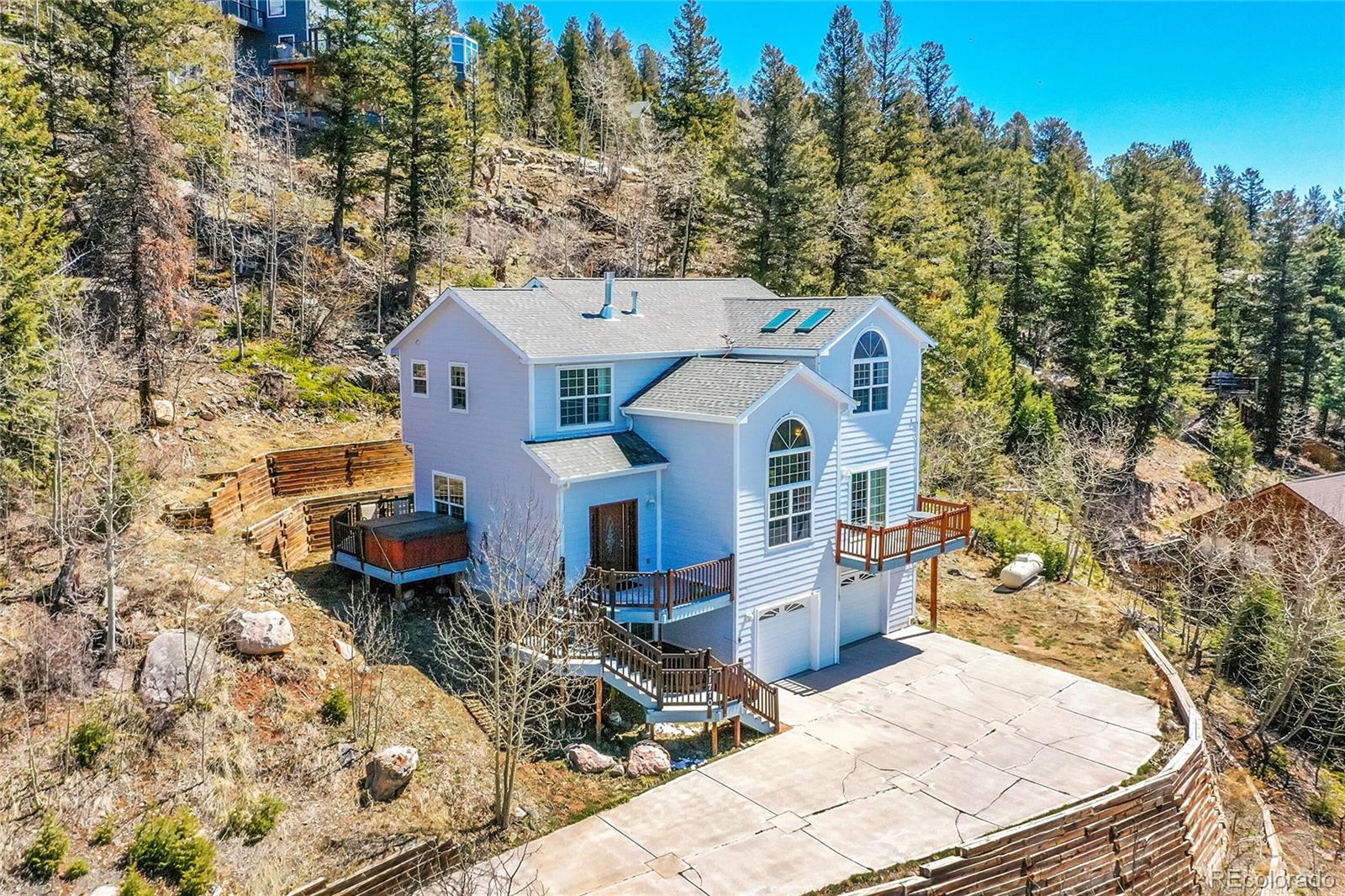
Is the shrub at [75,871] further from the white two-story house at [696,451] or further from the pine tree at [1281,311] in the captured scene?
the pine tree at [1281,311]

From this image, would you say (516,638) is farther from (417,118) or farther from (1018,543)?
(417,118)

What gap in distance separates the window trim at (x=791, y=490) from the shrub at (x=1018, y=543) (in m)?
11.1

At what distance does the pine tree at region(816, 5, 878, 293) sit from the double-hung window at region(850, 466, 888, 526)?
18464 mm

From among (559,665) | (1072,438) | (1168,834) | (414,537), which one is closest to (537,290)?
(414,537)

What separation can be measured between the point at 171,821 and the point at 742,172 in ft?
109

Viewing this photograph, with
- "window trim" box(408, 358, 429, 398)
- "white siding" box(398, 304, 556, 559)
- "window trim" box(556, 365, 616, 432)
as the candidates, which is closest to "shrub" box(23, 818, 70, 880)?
"white siding" box(398, 304, 556, 559)

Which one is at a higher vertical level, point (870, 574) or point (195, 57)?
point (195, 57)

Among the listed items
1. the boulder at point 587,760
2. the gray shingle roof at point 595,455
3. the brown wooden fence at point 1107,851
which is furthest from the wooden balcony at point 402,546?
the brown wooden fence at point 1107,851

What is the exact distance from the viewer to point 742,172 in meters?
38.0

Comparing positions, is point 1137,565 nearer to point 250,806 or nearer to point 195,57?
point 250,806

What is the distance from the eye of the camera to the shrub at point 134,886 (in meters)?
10.4

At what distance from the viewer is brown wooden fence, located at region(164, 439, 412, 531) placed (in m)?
19.9

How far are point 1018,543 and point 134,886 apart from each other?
2498 cm

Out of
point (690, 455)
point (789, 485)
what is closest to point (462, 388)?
point (690, 455)
